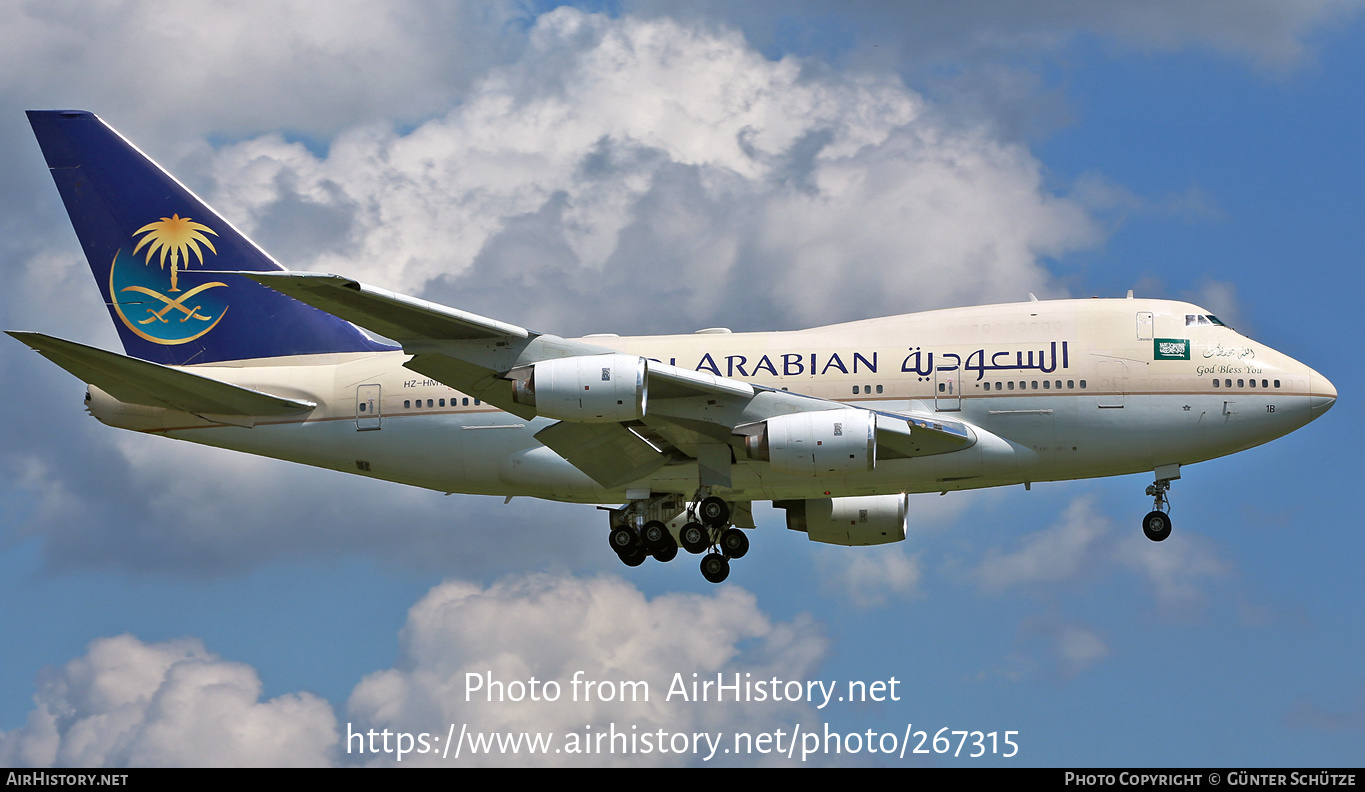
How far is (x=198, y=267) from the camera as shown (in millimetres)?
44812

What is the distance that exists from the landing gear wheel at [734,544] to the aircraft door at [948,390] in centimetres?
753

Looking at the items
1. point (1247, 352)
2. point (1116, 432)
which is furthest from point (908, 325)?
point (1247, 352)

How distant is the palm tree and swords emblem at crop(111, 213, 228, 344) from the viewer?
145 feet

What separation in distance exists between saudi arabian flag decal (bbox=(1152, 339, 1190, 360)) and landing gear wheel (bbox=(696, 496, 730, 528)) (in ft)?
39.3

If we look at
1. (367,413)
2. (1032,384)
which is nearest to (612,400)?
(367,413)

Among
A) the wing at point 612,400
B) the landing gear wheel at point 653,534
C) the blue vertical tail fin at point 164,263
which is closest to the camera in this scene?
the wing at point 612,400

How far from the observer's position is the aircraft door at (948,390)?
39.2 meters

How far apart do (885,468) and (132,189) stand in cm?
2408

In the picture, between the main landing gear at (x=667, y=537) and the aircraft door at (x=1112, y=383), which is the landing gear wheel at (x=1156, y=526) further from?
the main landing gear at (x=667, y=537)

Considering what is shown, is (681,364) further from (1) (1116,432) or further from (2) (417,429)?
(1) (1116,432)

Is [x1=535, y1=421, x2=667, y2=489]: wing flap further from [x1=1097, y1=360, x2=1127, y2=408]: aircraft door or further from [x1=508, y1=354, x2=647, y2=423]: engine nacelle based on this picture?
[x1=1097, y1=360, x2=1127, y2=408]: aircraft door

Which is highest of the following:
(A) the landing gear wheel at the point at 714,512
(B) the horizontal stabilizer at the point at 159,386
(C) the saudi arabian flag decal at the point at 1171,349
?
(C) the saudi arabian flag decal at the point at 1171,349

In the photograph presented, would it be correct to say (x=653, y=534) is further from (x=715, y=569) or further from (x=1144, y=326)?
(x=1144, y=326)

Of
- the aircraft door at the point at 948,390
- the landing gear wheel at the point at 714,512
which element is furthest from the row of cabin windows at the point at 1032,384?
the landing gear wheel at the point at 714,512
